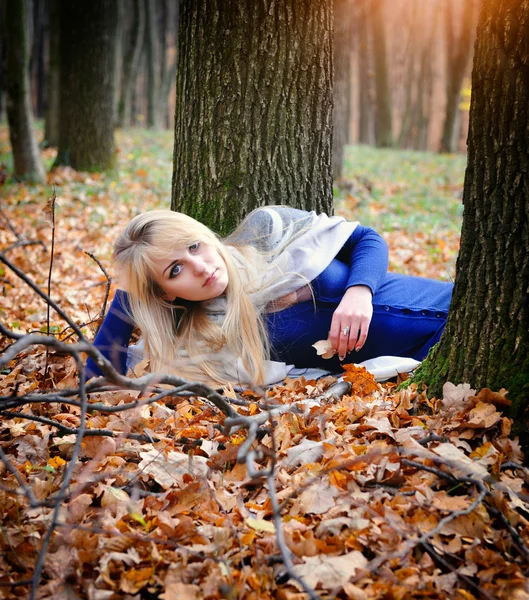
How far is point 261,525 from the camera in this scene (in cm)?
168

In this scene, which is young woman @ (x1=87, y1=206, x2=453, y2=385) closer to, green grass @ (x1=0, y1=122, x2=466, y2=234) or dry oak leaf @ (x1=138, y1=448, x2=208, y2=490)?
dry oak leaf @ (x1=138, y1=448, x2=208, y2=490)

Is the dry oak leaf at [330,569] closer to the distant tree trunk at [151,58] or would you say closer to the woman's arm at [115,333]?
the woman's arm at [115,333]

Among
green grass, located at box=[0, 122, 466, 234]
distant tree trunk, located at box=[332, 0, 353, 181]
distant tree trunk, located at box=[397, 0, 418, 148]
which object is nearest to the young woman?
green grass, located at box=[0, 122, 466, 234]

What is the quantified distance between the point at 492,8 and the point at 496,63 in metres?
0.19

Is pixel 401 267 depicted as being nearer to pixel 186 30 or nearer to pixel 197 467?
pixel 186 30

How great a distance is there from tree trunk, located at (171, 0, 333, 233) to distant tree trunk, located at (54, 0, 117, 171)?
243 inches

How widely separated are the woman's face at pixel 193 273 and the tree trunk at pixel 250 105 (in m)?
0.65

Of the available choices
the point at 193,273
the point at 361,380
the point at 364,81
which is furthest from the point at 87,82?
the point at 364,81

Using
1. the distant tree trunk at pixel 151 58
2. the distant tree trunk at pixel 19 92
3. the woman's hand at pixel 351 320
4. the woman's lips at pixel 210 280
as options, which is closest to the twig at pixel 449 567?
the woman's hand at pixel 351 320

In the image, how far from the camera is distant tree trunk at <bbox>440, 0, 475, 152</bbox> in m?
15.5

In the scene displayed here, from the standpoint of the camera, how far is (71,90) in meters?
8.85

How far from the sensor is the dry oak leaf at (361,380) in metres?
2.63

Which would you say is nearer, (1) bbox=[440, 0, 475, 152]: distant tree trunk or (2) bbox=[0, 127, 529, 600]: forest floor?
(2) bbox=[0, 127, 529, 600]: forest floor

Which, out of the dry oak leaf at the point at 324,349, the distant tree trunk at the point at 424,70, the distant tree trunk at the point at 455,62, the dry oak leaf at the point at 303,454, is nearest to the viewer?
the dry oak leaf at the point at 303,454
